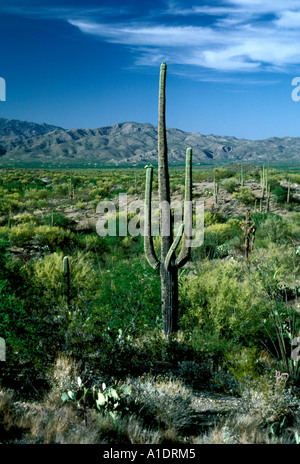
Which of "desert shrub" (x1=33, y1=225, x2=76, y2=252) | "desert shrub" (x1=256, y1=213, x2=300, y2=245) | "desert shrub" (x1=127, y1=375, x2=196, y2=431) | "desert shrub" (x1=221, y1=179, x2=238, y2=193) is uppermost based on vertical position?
"desert shrub" (x1=221, y1=179, x2=238, y2=193)

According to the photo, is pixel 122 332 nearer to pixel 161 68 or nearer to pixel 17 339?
pixel 17 339

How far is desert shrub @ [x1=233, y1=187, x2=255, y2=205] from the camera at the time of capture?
106ft

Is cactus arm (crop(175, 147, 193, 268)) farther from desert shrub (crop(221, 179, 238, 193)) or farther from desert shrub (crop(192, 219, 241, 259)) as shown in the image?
desert shrub (crop(221, 179, 238, 193))

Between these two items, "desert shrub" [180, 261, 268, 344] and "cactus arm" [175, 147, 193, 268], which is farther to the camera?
"desert shrub" [180, 261, 268, 344]

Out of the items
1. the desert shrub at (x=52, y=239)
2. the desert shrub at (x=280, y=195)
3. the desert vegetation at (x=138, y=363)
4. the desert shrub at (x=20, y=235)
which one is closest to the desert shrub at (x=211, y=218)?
the desert shrub at (x=280, y=195)

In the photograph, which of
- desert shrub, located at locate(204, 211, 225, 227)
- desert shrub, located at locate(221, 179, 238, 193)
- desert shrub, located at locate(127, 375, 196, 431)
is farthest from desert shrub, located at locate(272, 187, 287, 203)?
desert shrub, located at locate(127, 375, 196, 431)

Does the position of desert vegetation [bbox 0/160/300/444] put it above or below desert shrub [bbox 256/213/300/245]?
below

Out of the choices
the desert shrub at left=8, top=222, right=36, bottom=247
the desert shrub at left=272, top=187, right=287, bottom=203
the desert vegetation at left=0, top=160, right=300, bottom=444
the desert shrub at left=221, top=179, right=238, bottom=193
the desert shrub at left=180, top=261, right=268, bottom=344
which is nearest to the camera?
the desert vegetation at left=0, top=160, right=300, bottom=444

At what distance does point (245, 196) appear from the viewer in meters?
32.7

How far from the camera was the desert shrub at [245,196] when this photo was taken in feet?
106

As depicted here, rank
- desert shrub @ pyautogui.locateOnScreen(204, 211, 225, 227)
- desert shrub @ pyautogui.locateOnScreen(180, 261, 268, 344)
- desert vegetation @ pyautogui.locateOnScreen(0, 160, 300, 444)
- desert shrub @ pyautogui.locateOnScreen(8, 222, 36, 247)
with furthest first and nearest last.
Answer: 1. desert shrub @ pyautogui.locateOnScreen(204, 211, 225, 227)
2. desert shrub @ pyautogui.locateOnScreen(8, 222, 36, 247)
3. desert shrub @ pyautogui.locateOnScreen(180, 261, 268, 344)
4. desert vegetation @ pyautogui.locateOnScreen(0, 160, 300, 444)

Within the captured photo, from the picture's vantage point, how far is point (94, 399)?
622cm

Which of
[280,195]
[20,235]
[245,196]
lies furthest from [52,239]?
[280,195]

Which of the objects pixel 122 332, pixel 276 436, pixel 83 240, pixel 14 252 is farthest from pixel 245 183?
pixel 276 436
